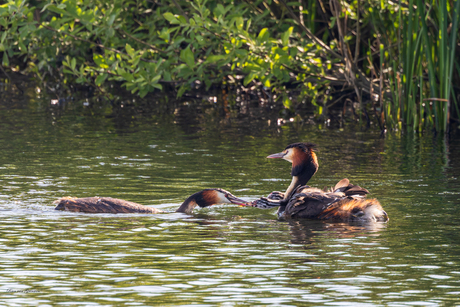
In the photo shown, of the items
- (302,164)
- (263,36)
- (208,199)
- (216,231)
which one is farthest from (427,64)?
(216,231)

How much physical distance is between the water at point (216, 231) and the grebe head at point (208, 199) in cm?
15

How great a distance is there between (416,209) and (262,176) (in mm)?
3338

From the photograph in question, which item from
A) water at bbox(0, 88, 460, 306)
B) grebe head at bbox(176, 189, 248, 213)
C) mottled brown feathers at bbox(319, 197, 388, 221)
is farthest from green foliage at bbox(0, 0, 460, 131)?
mottled brown feathers at bbox(319, 197, 388, 221)

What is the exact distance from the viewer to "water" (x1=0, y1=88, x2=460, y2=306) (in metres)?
6.79

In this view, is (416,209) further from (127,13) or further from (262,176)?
(127,13)

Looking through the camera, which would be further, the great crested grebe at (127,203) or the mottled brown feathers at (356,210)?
the great crested grebe at (127,203)

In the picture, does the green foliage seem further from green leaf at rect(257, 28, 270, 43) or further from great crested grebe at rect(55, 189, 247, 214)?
great crested grebe at rect(55, 189, 247, 214)

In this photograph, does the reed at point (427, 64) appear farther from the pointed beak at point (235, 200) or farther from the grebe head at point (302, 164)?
the pointed beak at point (235, 200)

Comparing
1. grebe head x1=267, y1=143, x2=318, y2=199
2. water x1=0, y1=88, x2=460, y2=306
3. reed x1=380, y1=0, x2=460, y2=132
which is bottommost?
water x1=0, y1=88, x2=460, y2=306

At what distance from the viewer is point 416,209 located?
10367mm

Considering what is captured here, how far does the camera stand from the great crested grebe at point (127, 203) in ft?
33.3

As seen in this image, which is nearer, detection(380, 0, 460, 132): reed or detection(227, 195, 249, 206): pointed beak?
detection(227, 195, 249, 206): pointed beak

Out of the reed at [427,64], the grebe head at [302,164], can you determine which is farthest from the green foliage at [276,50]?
the grebe head at [302,164]

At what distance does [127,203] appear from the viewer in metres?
10.2
